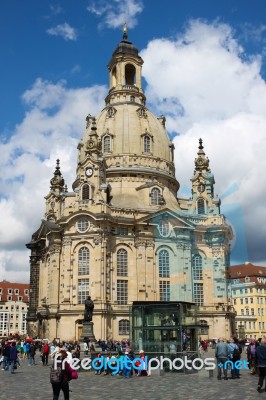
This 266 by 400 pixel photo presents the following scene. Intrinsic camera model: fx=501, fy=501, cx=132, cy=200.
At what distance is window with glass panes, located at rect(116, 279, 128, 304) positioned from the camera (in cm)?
6231

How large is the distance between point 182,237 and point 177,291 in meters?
7.05

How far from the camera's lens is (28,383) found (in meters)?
23.2

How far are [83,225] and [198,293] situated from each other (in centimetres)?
1764

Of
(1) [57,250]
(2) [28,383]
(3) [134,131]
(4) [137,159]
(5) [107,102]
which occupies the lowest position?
(2) [28,383]

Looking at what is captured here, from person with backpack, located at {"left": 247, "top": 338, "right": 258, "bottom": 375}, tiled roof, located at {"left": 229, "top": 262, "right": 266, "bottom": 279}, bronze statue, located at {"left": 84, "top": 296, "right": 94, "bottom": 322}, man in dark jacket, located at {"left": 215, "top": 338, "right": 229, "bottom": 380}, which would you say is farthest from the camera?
tiled roof, located at {"left": 229, "top": 262, "right": 266, "bottom": 279}

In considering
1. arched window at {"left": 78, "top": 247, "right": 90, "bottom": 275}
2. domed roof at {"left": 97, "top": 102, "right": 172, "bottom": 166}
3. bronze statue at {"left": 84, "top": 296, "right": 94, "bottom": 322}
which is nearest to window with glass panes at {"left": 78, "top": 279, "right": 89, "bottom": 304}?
arched window at {"left": 78, "top": 247, "right": 90, "bottom": 275}

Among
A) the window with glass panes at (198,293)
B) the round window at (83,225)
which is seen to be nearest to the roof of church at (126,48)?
the round window at (83,225)

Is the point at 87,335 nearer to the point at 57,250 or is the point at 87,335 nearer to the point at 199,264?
the point at 57,250

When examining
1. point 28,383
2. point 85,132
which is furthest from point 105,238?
point 28,383

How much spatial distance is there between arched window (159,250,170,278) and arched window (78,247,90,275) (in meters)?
9.60

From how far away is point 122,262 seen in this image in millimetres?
64000

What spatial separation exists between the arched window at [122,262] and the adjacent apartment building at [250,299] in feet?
124

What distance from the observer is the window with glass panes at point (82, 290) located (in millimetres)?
61344

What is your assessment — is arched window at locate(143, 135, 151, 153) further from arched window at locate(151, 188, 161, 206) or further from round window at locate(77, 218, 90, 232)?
round window at locate(77, 218, 90, 232)
